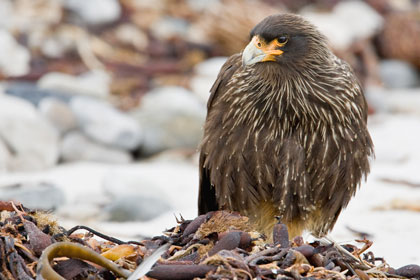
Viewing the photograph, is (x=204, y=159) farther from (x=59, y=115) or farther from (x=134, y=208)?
(x=59, y=115)

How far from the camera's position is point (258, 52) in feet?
13.4

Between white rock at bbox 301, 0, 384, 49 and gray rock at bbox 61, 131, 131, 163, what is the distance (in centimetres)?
476

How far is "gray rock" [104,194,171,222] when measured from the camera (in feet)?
19.4

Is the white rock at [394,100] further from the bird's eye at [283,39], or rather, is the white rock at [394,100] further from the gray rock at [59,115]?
the bird's eye at [283,39]

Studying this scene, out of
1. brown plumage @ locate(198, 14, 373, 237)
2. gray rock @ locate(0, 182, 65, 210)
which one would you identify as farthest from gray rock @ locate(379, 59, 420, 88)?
brown plumage @ locate(198, 14, 373, 237)

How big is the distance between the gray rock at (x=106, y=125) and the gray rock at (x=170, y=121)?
179 mm

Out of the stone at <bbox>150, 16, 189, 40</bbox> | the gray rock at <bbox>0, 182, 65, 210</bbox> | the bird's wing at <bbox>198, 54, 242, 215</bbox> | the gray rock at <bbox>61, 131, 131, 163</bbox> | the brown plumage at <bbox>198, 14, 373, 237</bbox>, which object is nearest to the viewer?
the brown plumage at <bbox>198, 14, 373, 237</bbox>

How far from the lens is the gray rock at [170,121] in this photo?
8141mm

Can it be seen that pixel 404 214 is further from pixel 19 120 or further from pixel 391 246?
pixel 19 120

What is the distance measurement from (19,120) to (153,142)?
1.44 meters

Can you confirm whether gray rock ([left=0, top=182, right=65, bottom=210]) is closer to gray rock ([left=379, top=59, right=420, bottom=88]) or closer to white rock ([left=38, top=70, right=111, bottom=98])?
white rock ([left=38, top=70, right=111, bottom=98])

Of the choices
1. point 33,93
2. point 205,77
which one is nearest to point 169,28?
point 205,77

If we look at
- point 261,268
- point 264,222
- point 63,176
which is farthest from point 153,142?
point 261,268

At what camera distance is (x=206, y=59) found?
10.8 meters
